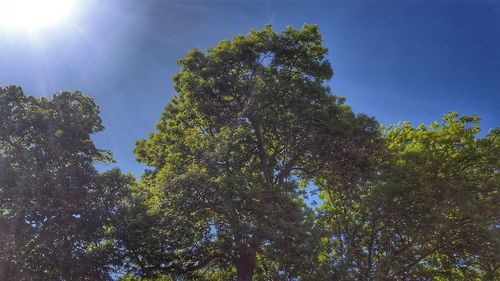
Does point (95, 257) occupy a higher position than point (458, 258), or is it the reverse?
point (458, 258)

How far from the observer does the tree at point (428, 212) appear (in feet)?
53.8

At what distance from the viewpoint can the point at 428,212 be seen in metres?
16.5

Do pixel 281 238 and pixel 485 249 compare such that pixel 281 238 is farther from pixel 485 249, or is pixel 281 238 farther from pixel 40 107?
pixel 40 107

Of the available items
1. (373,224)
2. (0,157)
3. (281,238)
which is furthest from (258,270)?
(0,157)

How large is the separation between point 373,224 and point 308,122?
18.0ft

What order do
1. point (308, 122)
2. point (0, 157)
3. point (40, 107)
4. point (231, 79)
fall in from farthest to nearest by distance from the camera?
point (231, 79), point (308, 122), point (40, 107), point (0, 157)

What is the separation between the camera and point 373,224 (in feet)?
58.3

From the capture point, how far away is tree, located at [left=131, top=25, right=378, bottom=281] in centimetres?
1441

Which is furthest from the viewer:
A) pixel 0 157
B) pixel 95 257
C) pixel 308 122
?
pixel 308 122

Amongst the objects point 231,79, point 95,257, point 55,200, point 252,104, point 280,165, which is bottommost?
point 95,257

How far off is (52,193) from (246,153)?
7616 mm

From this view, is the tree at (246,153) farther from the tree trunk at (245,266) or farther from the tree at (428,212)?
the tree at (428,212)

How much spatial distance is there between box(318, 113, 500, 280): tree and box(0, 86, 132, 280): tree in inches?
345

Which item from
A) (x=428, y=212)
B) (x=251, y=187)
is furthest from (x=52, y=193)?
(x=428, y=212)
